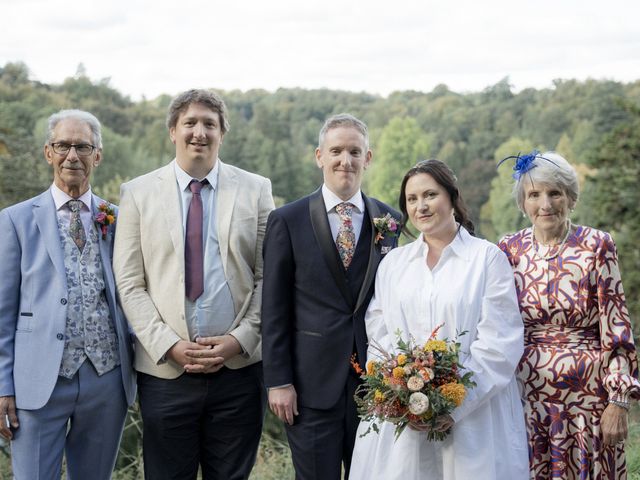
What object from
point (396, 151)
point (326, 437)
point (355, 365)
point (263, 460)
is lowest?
point (263, 460)

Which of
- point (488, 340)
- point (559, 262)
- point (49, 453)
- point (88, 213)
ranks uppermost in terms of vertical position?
point (88, 213)

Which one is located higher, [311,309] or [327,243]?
[327,243]

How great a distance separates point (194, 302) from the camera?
4.68 metres

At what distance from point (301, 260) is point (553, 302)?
4.66ft

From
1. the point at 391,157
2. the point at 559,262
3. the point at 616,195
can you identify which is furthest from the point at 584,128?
the point at 559,262

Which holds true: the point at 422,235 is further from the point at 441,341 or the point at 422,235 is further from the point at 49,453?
the point at 49,453

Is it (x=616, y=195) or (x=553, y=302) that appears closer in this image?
(x=553, y=302)

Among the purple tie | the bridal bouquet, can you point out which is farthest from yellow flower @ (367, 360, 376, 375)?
the purple tie

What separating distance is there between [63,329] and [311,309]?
1.40m

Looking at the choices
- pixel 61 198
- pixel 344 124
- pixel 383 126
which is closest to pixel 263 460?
pixel 61 198

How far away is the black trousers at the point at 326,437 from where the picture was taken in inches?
178

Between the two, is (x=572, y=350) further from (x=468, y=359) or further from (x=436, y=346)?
(x=436, y=346)

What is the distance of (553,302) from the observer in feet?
14.0

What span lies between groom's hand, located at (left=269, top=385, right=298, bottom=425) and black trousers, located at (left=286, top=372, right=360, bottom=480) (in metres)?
0.06
